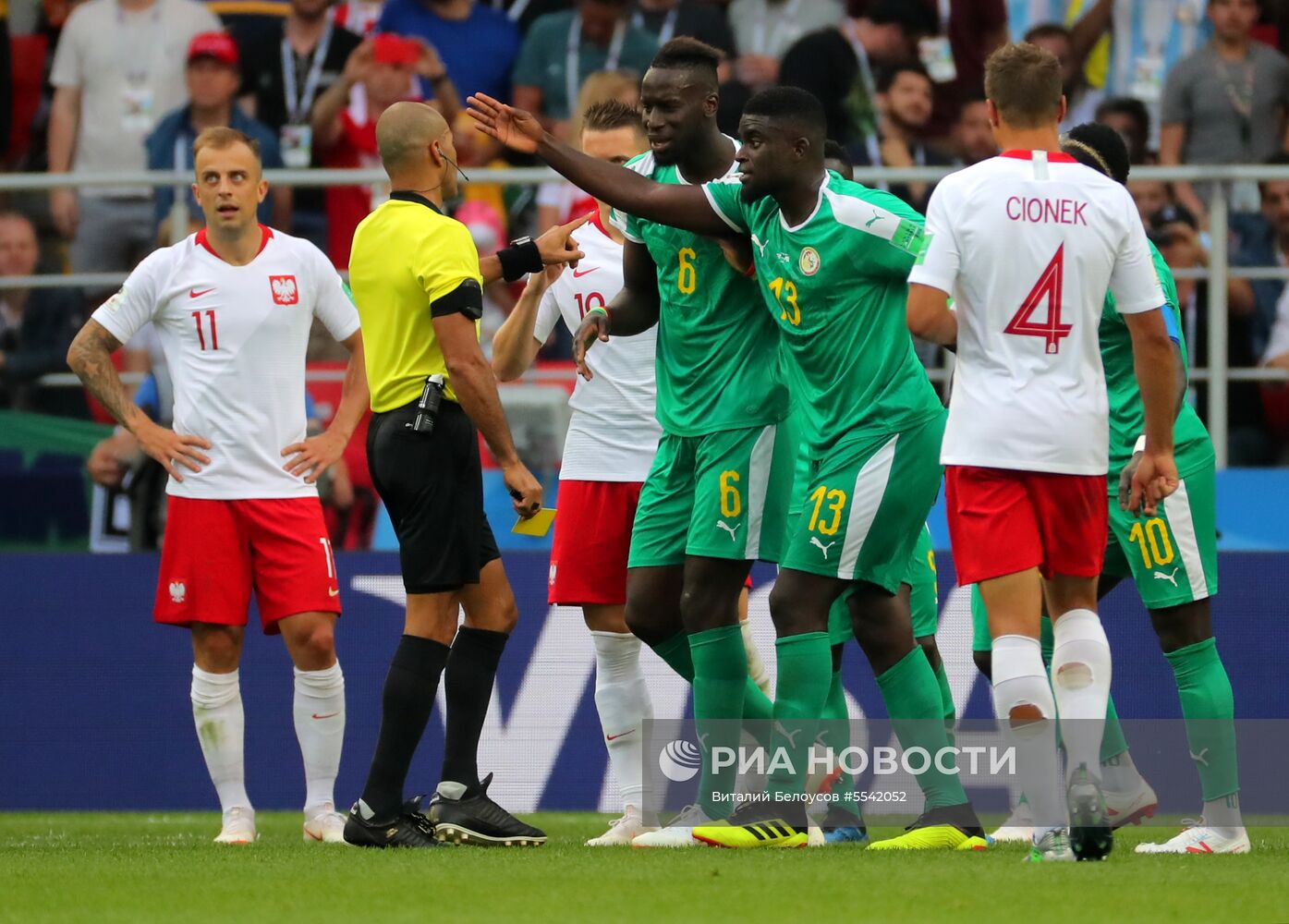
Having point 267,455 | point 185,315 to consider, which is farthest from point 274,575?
point 185,315

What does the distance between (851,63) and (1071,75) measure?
4.66 ft

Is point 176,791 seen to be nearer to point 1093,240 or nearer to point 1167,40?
point 1093,240

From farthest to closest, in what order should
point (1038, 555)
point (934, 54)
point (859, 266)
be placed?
point (934, 54) < point (859, 266) < point (1038, 555)

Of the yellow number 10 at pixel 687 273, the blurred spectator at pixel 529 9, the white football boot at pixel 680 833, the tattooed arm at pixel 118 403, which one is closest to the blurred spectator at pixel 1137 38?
the blurred spectator at pixel 529 9

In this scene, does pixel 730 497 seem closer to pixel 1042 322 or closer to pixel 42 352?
pixel 1042 322

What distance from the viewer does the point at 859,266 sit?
5879 mm

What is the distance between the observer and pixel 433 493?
6.33m

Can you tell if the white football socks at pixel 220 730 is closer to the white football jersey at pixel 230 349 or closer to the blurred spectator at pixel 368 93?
the white football jersey at pixel 230 349

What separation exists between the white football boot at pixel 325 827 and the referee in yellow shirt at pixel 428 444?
44 cm

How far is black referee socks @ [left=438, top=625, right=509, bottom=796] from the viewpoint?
6.54 meters

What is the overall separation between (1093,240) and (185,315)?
339cm

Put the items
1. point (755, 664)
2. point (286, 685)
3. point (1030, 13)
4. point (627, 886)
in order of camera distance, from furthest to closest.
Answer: point (1030, 13) < point (286, 685) < point (755, 664) < point (627, 886)

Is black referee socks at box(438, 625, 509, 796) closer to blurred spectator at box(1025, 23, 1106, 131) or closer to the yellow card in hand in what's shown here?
the yellow card in hand

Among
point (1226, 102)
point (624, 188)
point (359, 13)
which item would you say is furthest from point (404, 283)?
point (1226, 102)
